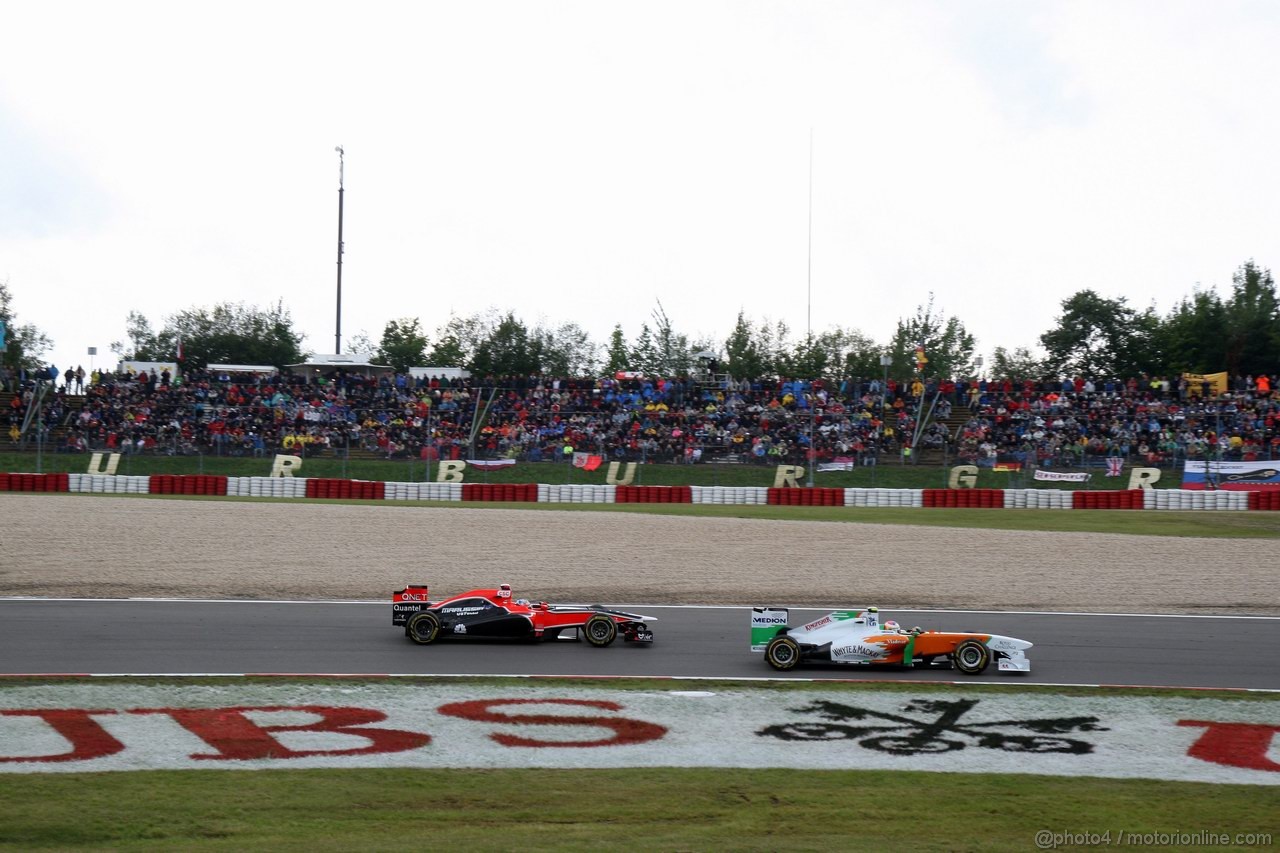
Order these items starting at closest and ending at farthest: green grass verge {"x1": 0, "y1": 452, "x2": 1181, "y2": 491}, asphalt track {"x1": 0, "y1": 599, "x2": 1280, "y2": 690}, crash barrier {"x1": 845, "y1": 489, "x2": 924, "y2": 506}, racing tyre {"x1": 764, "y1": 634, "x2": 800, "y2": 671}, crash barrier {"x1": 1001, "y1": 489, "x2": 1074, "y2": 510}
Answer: asphalt track {"x1": 0, "y1": 599, "x2": 1280, "y2": 690}, racing tyre {"x1": 764, "y1": 634, "x2": 800, "y2": 671}, crash barrier {"x1": 1001, "y1": 489, "x2": 1074, "y2": 510}, crash barrier {"x1": 845, "y1": 489, "x2": 924, "y2": 506}, green grass verge {"x1": 0, "y1": 452, "x2": 1181, "y2": 491}

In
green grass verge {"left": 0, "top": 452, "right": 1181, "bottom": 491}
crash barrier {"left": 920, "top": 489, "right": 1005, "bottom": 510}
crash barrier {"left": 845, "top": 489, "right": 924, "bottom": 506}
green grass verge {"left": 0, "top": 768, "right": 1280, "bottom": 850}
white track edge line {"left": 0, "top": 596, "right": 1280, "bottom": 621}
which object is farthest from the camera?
green grass verge {"left": 0, "top": 452, "right": 1181, "bottom": 491}

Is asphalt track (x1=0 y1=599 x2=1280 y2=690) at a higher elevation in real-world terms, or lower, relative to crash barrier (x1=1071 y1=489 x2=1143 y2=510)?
lower

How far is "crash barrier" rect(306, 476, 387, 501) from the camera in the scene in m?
40.6

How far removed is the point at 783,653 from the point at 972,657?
6.31 feet

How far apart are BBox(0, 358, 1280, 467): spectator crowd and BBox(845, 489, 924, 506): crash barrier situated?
2342mm

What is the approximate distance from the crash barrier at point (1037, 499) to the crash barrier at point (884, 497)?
2.82m

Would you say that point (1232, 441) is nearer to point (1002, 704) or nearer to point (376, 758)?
point (1002, 704)

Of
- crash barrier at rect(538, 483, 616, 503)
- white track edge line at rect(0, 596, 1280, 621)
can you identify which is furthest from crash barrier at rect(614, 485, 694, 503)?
white track edge line at rect(0, 596, 1280, 621)

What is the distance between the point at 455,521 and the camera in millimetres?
28578

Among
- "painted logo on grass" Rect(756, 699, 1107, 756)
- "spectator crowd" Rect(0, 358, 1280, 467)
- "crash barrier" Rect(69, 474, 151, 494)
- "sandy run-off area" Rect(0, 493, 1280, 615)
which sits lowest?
"painted logo on grass" Rect(756, 699, 1107, 756)

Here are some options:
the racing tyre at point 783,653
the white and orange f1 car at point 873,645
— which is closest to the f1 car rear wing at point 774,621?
the white and orange f1 car at point 873,645

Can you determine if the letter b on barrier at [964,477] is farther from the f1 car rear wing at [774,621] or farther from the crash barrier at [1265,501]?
the f1 car rear wing at [774,621]

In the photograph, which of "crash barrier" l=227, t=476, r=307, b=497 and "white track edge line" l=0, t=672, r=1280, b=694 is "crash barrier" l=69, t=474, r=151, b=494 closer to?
"crash barrier" l=227, t=476, r=307, b=497
